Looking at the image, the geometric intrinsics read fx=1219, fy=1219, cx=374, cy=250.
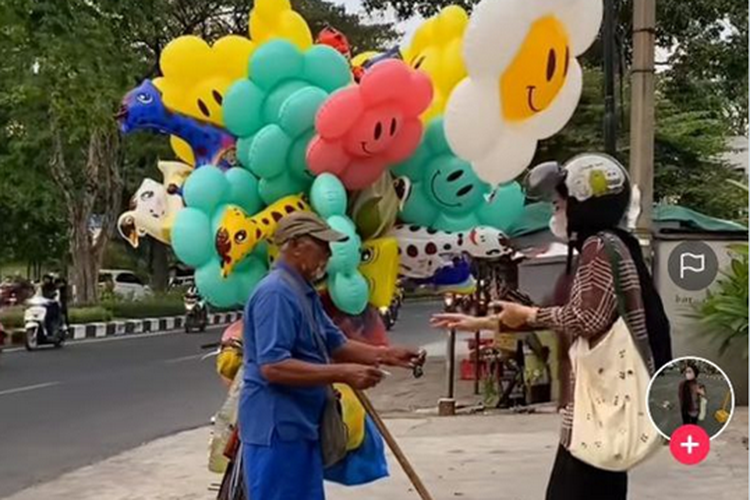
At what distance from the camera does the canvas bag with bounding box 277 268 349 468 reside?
422cm

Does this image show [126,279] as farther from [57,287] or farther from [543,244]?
[543,244]

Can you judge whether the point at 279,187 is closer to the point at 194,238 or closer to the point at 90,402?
the point at 194,238

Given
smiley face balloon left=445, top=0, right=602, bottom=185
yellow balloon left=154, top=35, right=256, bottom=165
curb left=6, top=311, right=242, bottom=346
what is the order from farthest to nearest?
curb left=6, top=311, right=242, bottom=346 → yellow balloon left=154, top=35, right=256, bottom=165 → smiley face balloon left=445, top=0, right=602, bottom=185

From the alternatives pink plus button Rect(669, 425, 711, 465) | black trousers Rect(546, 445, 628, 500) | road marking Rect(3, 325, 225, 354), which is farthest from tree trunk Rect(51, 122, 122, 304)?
pink plus button Rect(669, 425, 711, 465)

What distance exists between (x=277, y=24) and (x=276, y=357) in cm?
205

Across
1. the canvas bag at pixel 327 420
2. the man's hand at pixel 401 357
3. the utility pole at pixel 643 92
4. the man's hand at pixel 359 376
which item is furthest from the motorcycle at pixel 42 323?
the man's hand at pixel 359 376

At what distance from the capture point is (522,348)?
12156mm

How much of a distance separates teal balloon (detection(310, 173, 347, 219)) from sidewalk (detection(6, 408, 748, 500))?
99.9 inches

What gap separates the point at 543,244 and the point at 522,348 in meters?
1.08

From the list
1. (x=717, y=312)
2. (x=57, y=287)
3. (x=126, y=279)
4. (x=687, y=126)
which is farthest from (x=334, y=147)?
(x=126, y=279)

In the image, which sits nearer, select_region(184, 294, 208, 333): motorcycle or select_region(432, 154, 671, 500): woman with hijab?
select_region(432, 154, 671, 500): woman with hijab

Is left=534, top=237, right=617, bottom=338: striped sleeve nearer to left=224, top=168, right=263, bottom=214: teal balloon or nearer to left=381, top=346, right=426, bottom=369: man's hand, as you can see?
left=381, top=346, right=426, bottom=369: man's hand

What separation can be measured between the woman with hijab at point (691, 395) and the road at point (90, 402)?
17.9 ft

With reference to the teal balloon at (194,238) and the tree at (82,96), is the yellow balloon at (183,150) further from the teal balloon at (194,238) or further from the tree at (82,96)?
the tree at (82,96)
